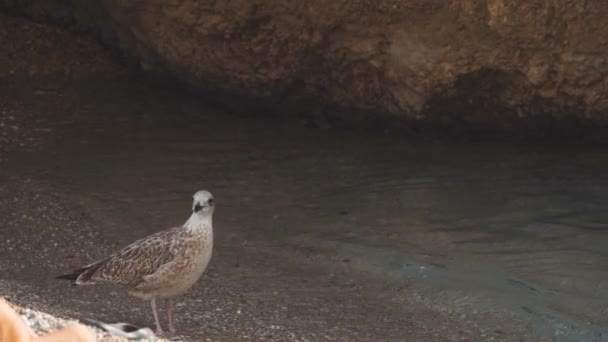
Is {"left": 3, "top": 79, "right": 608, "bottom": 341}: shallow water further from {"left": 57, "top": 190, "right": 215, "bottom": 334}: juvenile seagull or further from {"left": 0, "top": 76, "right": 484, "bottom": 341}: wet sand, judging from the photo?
{"left": 57, "top": 190, "right": 215, "bottom": 334}: juvenile seagull

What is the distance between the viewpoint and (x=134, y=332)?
6820 millimetres

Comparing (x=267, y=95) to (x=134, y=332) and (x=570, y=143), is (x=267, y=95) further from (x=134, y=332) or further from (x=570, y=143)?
(x=134, y=332)

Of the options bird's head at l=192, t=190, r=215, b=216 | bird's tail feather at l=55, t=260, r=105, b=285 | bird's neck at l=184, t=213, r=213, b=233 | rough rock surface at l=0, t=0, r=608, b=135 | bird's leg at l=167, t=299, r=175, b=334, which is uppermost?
rough rock surface at l=0, t=0, r=608, b=135

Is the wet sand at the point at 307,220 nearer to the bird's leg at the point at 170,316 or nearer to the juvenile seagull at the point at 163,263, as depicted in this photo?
the bird's leg at the point at 170,316

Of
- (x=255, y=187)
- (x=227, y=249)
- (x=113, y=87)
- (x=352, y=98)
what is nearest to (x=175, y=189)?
(x=255, y=187)

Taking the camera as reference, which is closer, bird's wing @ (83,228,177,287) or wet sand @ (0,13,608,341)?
bird's wing @ (83,228,177,287)

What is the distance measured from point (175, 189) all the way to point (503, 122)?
110 inches

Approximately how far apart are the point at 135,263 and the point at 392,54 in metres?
3.91

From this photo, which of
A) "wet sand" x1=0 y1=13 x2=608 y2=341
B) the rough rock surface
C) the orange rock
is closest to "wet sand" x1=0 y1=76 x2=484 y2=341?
"wet sand" x1=0 y1=13 x2=608 y2=341

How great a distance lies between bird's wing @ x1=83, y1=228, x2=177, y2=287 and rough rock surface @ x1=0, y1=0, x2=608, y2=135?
3561mm

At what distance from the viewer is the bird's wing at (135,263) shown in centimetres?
705

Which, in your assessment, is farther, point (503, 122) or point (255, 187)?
point (503, 122)

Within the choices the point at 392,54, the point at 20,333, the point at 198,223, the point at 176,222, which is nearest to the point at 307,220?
the point at 176,222

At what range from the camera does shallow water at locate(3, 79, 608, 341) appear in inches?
319
